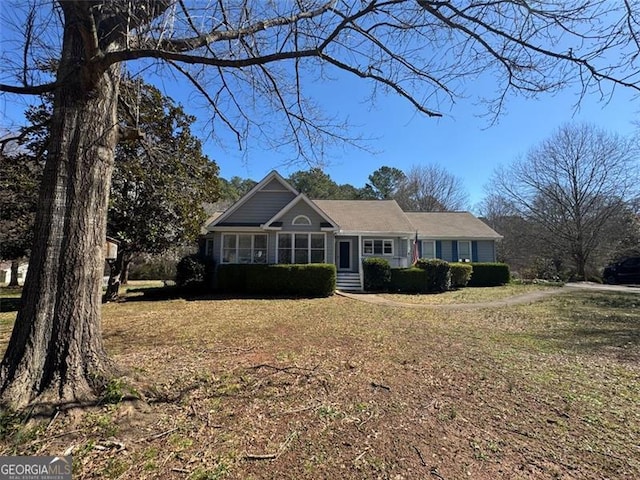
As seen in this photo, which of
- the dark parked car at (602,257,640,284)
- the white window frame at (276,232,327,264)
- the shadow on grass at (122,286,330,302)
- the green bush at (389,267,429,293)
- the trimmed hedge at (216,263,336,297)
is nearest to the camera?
the shadow on grass at (122,286,330,302)

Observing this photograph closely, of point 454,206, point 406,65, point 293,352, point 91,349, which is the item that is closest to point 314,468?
point 91,349

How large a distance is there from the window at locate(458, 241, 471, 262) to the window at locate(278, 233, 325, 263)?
11.7 metres

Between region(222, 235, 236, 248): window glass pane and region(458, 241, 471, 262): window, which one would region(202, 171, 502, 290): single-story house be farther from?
region(458, 241, 471, 262): window

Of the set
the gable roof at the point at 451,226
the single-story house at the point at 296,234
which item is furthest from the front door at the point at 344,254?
the gable roof at the point at 451,226

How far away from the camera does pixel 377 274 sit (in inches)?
635

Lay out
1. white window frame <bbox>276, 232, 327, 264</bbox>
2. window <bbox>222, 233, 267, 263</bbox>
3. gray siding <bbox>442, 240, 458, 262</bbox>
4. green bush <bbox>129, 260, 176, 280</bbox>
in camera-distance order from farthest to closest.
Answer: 1. green bush <bbox>129, 260, 176, 280</bbox>
2. gray siding <bbox>442, 240, 458, 262</bbox>
3. window <bbox>222, 233, 267, 263</bbox>
4. white window frame <bbox>276, 232, 327, 264</bbox>

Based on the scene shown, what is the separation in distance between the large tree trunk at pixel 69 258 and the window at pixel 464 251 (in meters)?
23.1

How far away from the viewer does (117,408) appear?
316cm

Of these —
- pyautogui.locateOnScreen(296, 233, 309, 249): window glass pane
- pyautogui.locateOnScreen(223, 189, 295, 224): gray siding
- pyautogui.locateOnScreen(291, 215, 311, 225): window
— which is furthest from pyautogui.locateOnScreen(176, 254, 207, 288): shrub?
pyautogui.locateOnScreen(291, 215, 311, 225): window

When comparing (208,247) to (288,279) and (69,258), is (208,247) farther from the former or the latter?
(69,258)

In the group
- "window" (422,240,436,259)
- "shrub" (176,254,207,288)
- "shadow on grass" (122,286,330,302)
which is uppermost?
"window" (422,240,436,259)

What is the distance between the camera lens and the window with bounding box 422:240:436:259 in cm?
2336

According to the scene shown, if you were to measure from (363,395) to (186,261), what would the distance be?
1363cm

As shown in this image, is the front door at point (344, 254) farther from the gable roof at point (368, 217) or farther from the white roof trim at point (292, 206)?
the white roof trim at point (292, 206)
